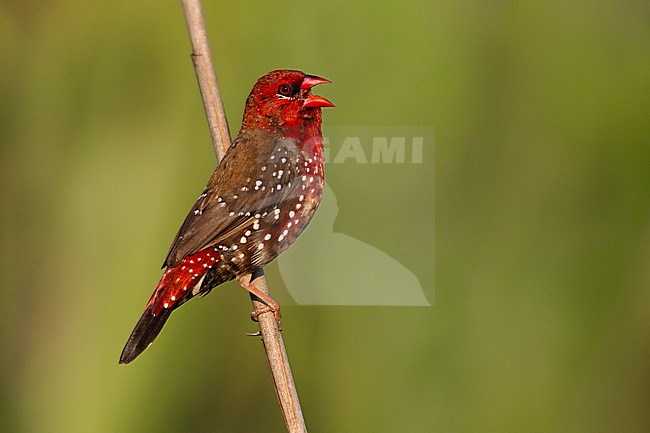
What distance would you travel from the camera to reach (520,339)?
5.43ft

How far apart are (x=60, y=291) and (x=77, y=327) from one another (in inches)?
4.7

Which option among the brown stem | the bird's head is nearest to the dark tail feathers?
the brown stem

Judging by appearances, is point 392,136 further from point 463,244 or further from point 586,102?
point 586,102

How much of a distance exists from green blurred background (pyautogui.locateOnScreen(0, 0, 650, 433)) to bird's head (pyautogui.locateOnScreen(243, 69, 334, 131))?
16cm

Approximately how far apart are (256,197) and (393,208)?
44 centimetres

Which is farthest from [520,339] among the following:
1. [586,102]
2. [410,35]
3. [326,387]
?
[410,35]

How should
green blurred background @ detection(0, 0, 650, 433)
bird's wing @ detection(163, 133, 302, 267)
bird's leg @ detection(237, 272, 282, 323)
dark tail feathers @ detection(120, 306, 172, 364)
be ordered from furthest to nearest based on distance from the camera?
1. green blurred background @ detection(0, 0, 650, 433)
2. bird's leg @ detection(237, 272, 282, 323)
3. bird's wing @ detection(163, 133, 302, 267)
4. dark tail feathers @ detection(120, 306, 172, 364)

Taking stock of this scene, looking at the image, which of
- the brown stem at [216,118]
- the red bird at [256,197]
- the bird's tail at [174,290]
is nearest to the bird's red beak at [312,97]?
the red bird at [256,197]

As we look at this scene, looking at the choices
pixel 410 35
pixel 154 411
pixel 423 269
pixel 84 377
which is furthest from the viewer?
pixel 410 35

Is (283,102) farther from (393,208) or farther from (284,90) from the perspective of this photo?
(393,208)

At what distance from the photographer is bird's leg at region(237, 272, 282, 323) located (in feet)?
4.29

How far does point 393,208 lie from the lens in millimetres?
1581

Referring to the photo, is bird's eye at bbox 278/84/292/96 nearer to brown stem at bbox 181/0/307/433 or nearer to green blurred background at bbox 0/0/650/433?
brown stem at bbox 181/0/307/433

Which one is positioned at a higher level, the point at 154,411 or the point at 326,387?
the point at 154,411
